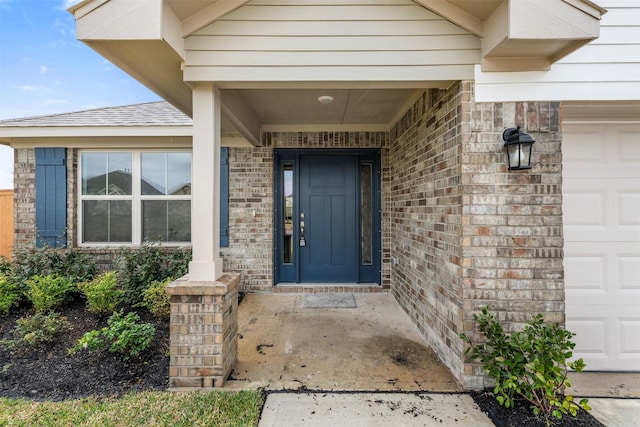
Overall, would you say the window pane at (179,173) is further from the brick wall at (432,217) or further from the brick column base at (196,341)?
the brick wall at (432,217)

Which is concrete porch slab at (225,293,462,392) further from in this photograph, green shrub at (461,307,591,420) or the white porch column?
the white porch column

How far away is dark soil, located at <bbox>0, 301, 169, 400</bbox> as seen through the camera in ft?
7.04

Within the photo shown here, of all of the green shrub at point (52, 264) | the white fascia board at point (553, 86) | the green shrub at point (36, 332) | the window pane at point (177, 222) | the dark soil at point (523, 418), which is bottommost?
the dark soil at point (523, 418)

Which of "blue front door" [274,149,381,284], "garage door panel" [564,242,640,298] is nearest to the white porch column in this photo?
"blue front door" [274,149,381,284]

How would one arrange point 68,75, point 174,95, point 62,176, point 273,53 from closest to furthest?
point 273,53
point 174,95
point 62,176
point 68,75

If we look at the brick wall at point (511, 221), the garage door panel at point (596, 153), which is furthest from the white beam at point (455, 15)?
the garage door panel at point (596, 153)

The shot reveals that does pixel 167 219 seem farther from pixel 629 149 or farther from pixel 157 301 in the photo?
pixel 629 149

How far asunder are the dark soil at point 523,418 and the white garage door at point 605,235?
87 centimetres

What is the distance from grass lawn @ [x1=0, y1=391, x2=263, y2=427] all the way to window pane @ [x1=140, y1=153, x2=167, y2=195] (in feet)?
10.1

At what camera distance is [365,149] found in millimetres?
4523

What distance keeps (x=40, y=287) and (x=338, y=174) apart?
4.07 metres

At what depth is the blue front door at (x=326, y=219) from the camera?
4.59 m

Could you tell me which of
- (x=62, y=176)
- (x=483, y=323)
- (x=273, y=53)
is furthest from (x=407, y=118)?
(x=62, y=176)

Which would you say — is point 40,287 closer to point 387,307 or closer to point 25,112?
point 387,307
